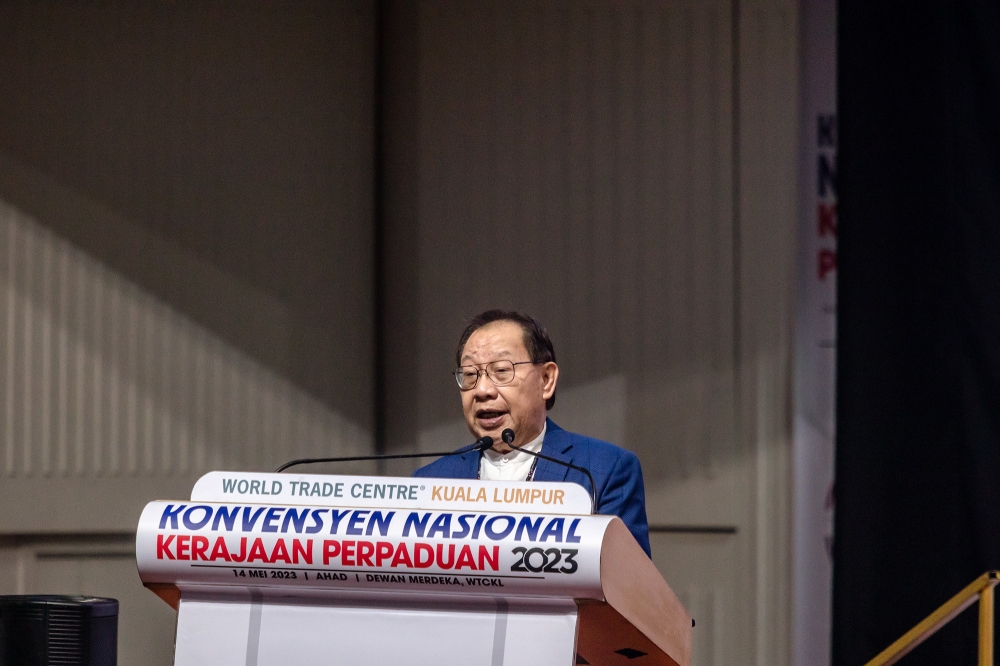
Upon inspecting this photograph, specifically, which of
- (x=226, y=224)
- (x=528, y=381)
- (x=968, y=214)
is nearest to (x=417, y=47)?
(x=226, y=224)

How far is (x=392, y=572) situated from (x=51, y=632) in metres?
1.15

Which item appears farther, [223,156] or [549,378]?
[223,156]

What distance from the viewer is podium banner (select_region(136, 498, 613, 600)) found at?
52.9 inches

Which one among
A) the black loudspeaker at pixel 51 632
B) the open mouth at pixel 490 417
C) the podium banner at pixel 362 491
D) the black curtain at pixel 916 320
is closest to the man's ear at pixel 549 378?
the open mouth at pixel 490 417

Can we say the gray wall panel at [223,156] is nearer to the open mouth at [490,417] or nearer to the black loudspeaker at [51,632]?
the black loudspeaker at [51,632]

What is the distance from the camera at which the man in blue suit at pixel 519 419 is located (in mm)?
2096

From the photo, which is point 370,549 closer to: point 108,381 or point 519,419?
point 519,419

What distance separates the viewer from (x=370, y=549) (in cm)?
139

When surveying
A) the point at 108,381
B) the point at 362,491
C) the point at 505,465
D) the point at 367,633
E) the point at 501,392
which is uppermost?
the point at 108,381

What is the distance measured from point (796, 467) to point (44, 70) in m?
2.69

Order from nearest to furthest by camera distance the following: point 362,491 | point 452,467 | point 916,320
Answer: point 362,491 < point 452,467 < point 916,320

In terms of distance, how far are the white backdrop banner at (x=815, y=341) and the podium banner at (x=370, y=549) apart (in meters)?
2.46

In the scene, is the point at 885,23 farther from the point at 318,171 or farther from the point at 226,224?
the point at 226,224

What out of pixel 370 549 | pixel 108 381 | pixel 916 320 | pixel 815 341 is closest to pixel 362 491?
pixel 370 549
